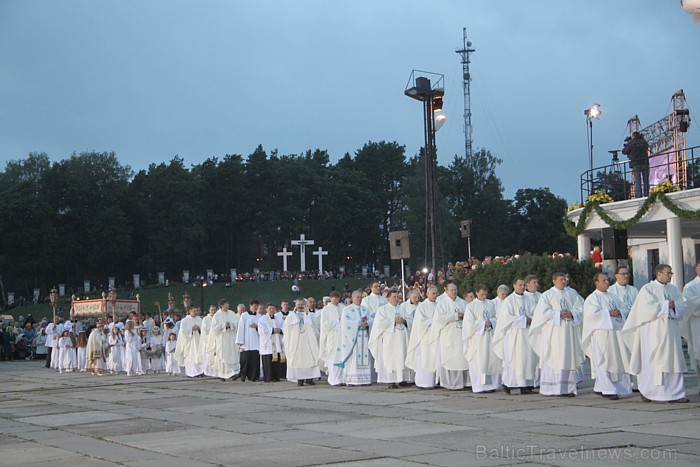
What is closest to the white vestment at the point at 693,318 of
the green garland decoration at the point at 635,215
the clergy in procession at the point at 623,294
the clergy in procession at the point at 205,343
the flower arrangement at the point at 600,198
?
the clergy in procession at the point at 623,294

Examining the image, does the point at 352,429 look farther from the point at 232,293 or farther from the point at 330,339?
the point at 232,293

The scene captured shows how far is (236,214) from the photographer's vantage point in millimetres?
91938

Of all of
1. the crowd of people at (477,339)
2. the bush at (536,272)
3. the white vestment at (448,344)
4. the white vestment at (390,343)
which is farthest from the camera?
the bush at (536,272)

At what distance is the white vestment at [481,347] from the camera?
15742 millimetres

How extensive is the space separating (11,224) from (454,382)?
71831 mm

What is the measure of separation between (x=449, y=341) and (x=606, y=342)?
3.49 m

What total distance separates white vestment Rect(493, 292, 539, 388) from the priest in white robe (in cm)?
275

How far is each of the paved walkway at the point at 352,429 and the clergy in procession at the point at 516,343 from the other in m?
0.57

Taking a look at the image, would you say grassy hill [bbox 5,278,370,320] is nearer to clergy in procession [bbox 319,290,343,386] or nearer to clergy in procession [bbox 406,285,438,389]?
clergy in procession [bbox 319,290,343,386]

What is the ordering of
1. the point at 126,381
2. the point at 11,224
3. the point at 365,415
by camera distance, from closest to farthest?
the point at 365,415
the point at 126,381
the point at 11,224

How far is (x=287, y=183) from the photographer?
9525cm

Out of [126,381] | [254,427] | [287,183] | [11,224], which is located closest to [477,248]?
[287,183]

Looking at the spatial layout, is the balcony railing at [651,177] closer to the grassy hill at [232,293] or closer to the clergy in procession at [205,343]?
the clergy in procession at [205,343]

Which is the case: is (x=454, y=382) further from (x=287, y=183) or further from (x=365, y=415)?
(x=287, y=183)
